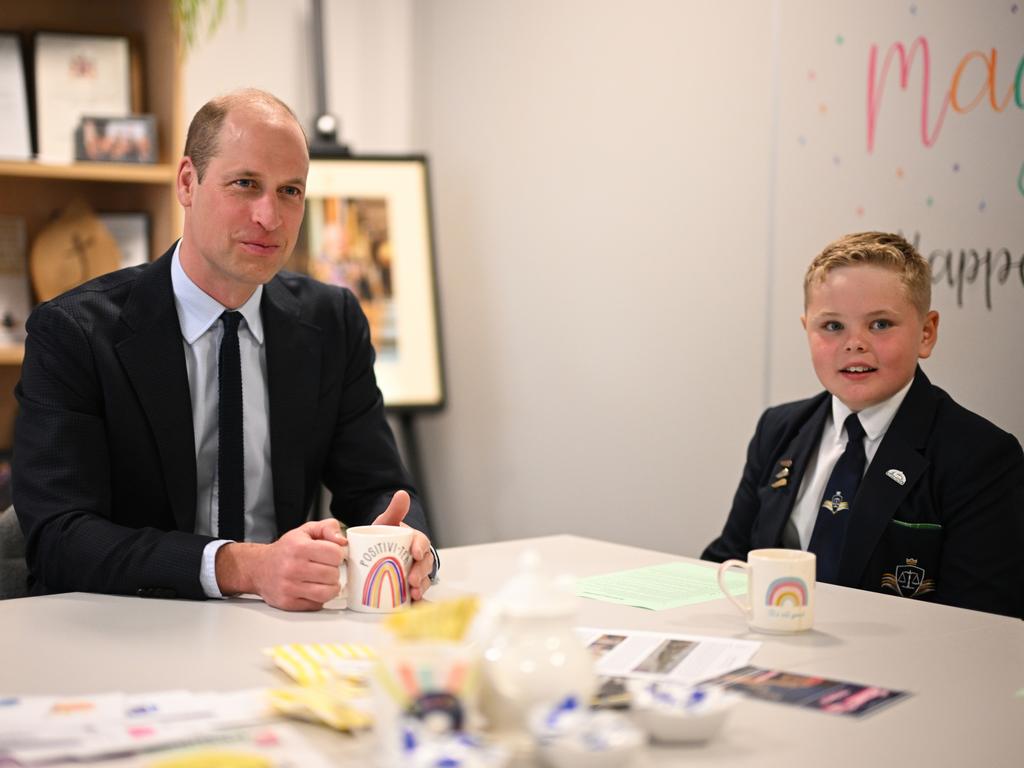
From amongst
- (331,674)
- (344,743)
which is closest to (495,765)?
(344,743)

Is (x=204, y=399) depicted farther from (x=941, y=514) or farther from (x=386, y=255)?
(x=386, y=255)

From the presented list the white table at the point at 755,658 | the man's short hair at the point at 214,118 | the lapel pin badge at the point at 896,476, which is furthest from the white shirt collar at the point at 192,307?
the lapel pin badge at the point at 896,476

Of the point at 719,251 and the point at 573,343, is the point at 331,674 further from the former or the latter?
the point at 573,343

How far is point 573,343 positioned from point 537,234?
0.39 m

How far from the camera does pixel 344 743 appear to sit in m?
1.01

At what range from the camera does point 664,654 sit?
128 cm

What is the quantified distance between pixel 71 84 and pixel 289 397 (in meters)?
1.79

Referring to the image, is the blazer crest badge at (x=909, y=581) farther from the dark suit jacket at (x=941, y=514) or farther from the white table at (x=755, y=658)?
the white table at (x=755, y=658)

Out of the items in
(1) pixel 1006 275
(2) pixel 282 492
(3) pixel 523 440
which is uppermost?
(1) pixel 1006 275

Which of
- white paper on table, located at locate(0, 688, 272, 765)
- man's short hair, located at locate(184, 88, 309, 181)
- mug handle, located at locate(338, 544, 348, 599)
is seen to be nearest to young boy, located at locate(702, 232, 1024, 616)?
mug handle, located at locate(338, 544, 348, 599)

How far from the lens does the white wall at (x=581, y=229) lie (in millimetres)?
2979

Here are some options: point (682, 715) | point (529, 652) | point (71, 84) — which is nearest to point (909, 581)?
point (682, 715)

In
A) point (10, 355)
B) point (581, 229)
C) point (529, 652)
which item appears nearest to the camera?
point (529, 652)

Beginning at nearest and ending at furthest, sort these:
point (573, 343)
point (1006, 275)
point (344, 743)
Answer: point (344, 743) < point (1006, 275) < point (573, 343)
